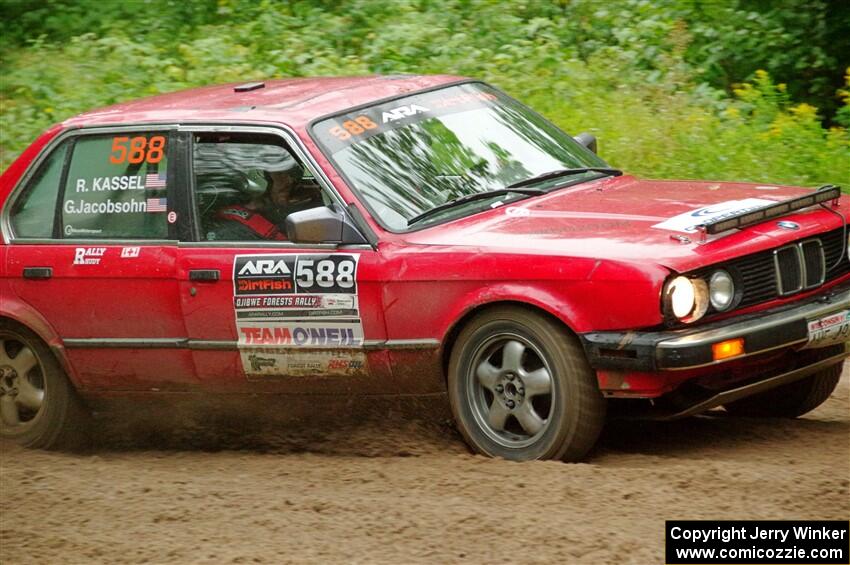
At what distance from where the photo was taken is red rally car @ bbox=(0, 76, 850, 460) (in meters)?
5.43

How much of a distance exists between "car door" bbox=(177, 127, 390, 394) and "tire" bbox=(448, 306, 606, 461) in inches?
17.5

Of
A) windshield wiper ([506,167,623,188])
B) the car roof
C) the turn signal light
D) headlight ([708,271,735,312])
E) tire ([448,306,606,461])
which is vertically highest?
the car roof

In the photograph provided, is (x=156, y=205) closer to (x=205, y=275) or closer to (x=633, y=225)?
(x=205, y=275)

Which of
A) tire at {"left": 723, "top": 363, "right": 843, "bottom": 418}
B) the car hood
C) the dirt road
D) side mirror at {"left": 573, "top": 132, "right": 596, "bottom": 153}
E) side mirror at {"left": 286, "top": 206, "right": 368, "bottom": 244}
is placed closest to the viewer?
the dirt road

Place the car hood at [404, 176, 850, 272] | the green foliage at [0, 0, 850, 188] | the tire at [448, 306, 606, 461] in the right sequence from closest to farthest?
the car hood at [404, 176, 850, 272] < the tire at [448, 306, 606, 461] < the green foliage at [0, 0, 850, 188]

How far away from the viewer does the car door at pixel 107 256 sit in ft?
21.6

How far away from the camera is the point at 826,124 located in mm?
12875

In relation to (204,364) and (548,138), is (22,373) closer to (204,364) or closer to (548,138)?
(204,364)

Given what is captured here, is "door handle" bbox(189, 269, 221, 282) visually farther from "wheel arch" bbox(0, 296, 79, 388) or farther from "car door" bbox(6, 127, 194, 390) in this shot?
"wheel arch" bbox(0, 296, 79, 388)

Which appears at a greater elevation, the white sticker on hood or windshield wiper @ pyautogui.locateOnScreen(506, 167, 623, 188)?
windshield wiper @ pyautogui.locateOnScreen(506, 167, 623, 188)

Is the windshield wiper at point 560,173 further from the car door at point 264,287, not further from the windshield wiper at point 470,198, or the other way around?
the car door at point 264,287

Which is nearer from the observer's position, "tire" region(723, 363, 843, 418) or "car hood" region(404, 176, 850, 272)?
"car hood" region(404, 176, 850, 272)

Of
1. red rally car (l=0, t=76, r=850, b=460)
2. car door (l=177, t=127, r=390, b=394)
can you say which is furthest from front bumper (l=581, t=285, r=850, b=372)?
car door (l=177, t=127, r=390, b=394)

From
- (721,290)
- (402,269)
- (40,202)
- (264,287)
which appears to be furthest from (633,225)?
(40,202)
